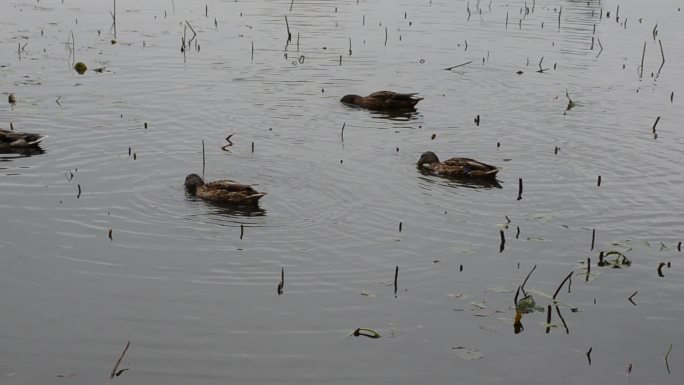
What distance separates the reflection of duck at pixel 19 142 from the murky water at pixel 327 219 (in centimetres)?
43

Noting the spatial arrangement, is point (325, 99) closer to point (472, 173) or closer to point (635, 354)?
point (472, 173)

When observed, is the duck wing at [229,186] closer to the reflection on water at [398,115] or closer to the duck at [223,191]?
the duck at [223,191]

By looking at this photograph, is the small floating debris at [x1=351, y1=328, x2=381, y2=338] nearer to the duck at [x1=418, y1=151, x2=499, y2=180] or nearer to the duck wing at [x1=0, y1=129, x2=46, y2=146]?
the duck at [x1=418, y1=151, x2=499, y2=180]

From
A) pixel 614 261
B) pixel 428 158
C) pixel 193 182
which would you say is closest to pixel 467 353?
pixel 614 261

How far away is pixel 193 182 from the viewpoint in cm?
1266

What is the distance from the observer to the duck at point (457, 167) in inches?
546

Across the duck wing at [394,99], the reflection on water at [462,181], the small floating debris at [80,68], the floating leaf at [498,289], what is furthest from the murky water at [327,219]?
the duck wing at [394,99]

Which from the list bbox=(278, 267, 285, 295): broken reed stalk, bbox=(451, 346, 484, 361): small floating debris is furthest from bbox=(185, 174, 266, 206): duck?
bbox=(451, 346, 484, 361): small floating debris

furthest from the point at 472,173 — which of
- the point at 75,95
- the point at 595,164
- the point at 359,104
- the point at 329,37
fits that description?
the point at 329,37

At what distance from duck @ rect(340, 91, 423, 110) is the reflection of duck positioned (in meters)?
6.80

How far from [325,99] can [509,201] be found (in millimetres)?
7177

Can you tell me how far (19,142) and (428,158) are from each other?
6.50 m

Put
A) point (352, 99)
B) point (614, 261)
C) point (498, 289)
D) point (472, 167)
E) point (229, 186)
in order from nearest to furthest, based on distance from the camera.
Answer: point (498, 289) < point (614, 261) < point (229, 186) < point (472, 167) < point (352, 99)

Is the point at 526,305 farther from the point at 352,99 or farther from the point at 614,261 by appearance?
the point at 352,99
